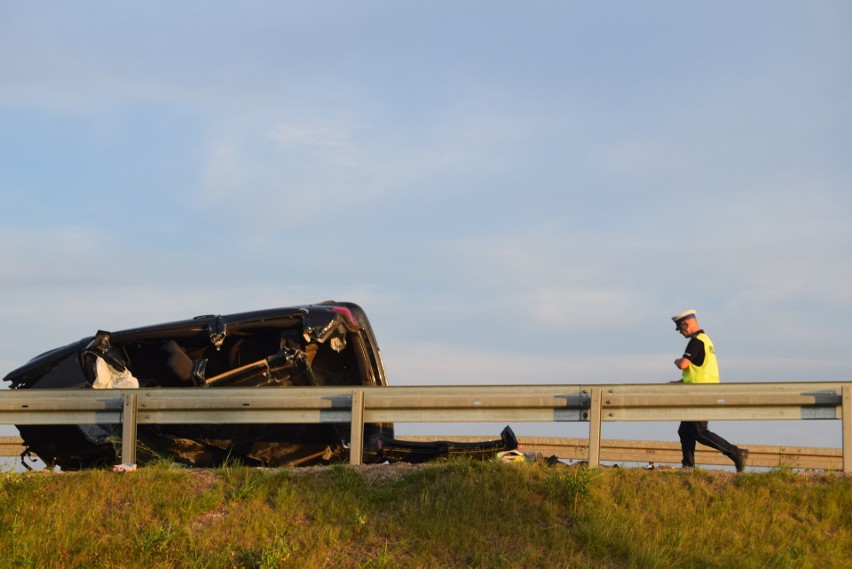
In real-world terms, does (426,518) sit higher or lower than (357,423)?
lower

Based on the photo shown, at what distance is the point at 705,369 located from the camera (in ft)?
37.7

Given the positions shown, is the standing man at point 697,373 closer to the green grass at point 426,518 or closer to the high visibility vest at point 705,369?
the high visibility vest at point 705,369

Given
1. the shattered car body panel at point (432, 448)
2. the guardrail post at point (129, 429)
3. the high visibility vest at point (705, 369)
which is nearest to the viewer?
the guardrail post at point (129, 429)

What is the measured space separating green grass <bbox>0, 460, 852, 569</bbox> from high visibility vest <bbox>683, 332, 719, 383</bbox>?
102 inches

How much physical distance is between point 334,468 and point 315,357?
2.13 metres

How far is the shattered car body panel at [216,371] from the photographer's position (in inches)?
413

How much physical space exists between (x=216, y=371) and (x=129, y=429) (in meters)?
1.22

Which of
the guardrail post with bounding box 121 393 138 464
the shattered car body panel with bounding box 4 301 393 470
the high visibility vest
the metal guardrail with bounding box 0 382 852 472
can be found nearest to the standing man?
the high visibility vest

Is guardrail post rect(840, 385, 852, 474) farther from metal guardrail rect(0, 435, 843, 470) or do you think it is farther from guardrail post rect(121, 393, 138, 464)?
guardrail post rect(121, 393, 138, 464)

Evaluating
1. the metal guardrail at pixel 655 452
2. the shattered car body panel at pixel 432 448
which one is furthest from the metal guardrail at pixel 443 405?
the metal guardrail at pixel 655 452

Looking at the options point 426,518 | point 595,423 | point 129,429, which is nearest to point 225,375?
point 129,429

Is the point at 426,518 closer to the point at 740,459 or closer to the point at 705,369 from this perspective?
the point at 740,459

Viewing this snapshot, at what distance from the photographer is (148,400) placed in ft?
32.5

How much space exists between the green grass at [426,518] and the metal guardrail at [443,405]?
26.9 inches
